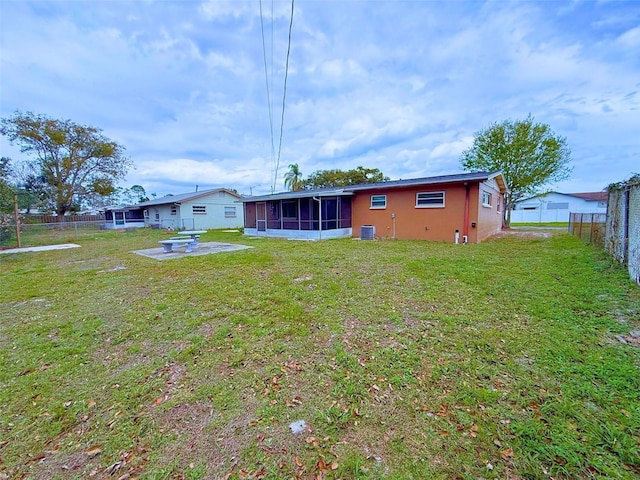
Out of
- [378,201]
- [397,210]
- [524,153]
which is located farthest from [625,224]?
[524,153]

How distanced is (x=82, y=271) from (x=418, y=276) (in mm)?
8641

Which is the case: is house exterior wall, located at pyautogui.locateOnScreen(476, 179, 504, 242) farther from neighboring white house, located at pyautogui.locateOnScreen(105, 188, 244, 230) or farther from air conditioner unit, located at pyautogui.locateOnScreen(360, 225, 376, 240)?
neighboring white house, located at pyautogui.locateOnScreen(105, 188, 244, 230)

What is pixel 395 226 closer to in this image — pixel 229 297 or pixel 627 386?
pixel 229 297

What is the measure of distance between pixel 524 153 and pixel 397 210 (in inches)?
481

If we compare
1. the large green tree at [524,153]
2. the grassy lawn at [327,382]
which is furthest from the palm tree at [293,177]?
the grassy lawn at [327,382]

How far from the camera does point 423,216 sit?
39.8 ft

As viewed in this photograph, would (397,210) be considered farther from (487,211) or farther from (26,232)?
(26,232)

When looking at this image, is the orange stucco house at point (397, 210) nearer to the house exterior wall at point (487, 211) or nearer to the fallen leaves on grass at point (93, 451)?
the house exterior wall at point (487, 211)

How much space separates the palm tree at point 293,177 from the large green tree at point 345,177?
3583 millimetres

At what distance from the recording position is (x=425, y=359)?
289 centimetres

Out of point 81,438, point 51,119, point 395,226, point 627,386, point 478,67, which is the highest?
point 51,119

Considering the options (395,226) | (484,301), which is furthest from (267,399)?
(395,226)

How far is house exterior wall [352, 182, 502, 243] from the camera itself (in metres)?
11.1

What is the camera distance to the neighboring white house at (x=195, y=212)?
22.8 metres
